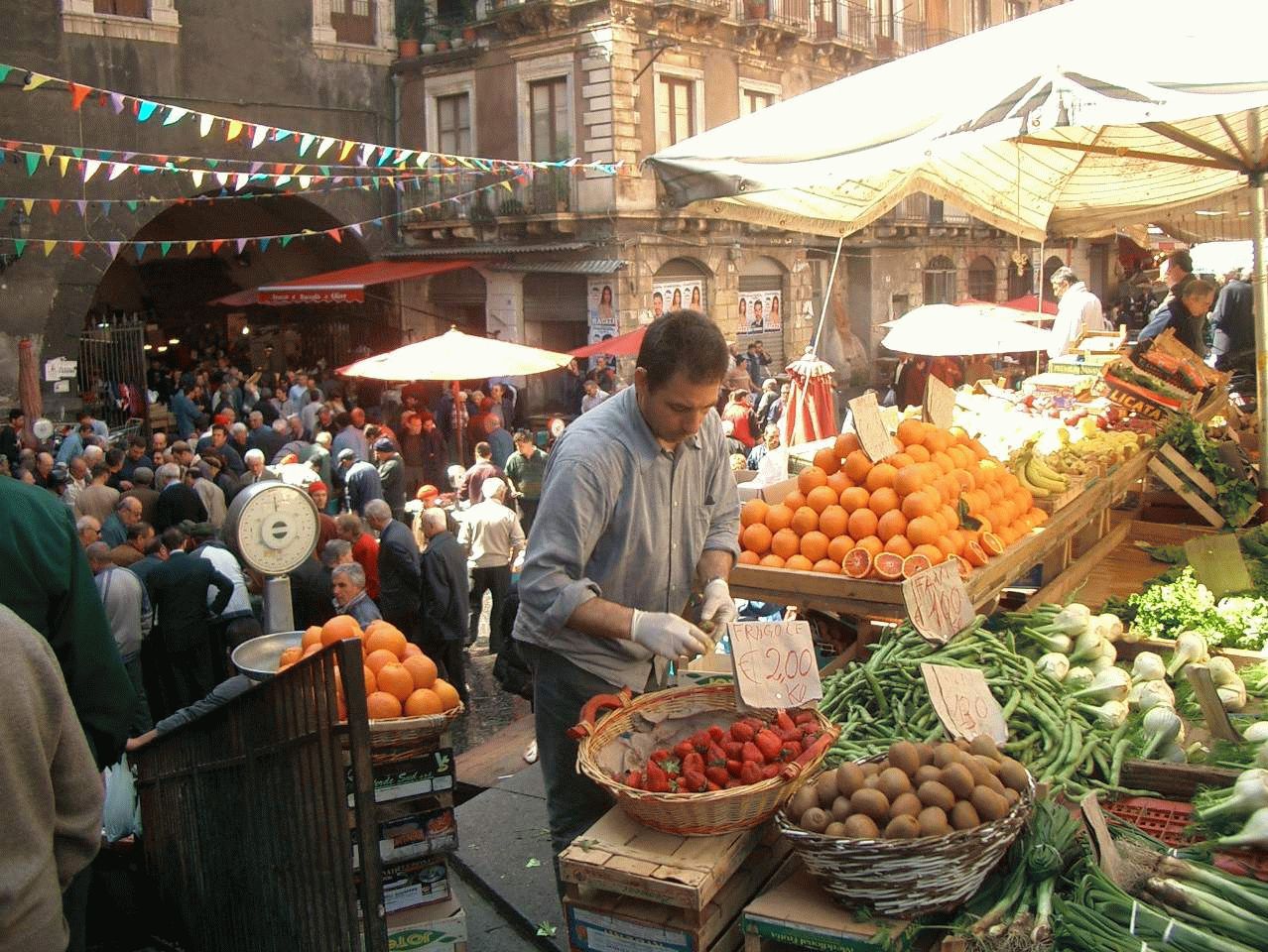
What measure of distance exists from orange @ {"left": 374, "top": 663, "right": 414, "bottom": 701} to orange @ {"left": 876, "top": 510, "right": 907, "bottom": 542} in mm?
1846

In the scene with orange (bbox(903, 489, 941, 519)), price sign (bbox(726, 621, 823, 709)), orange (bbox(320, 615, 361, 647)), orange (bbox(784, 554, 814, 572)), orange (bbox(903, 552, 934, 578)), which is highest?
orange (bbox(903, 489, 941, 519))

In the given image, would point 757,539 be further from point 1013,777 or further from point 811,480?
point 1013,777

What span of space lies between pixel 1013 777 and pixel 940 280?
101 feet

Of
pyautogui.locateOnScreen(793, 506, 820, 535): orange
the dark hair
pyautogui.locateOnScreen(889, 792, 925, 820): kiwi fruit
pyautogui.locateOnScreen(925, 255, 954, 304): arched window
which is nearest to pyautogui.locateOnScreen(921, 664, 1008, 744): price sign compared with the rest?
pyautogui.locateOnScreen(889, 792, 925, 820): kiwi fruit

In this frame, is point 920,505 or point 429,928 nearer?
point 429,928

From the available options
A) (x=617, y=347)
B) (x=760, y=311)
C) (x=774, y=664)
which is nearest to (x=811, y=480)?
(x=774, y=664)

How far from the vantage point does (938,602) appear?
3.86 metres

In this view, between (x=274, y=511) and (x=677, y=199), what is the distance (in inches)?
100

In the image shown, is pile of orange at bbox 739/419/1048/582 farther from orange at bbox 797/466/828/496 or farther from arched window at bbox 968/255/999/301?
arched window at bbox 968/255/999/301

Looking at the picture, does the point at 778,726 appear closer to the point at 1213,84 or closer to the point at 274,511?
the point at 1213,84

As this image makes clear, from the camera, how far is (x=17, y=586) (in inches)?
112

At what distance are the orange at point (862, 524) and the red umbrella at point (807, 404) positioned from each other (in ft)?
18.2

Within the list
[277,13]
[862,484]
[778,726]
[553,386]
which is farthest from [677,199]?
[277,13]

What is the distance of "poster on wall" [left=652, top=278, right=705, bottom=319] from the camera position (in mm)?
22891
